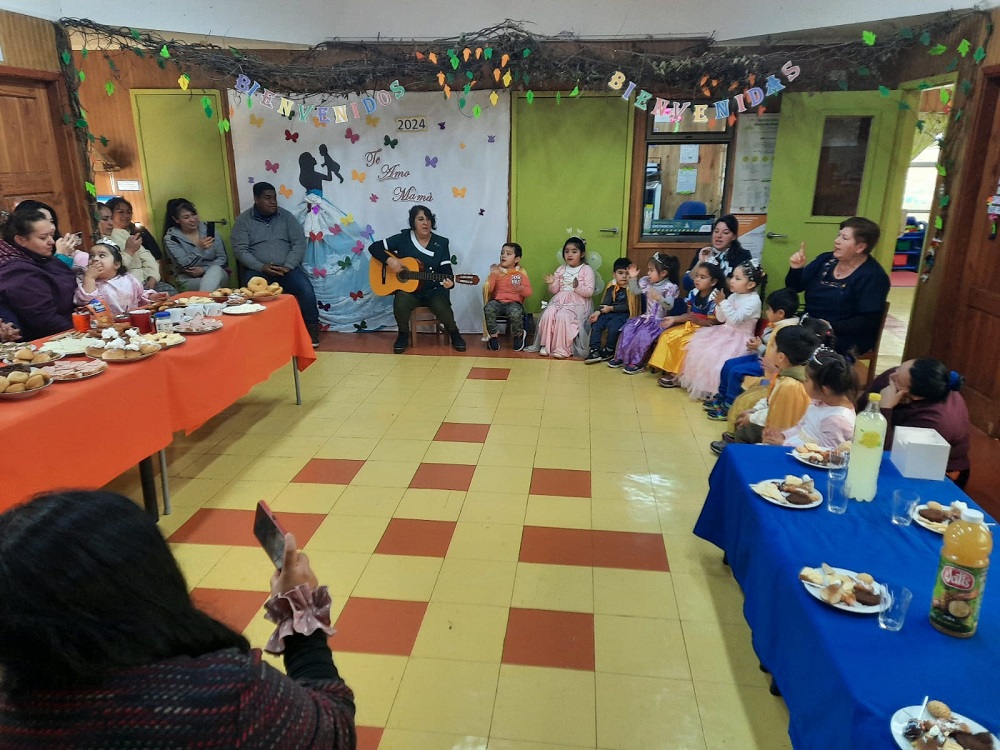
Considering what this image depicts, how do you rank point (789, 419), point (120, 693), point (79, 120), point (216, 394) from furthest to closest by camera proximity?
point (79, 120)
point (216, 394)
point (789, 419)
point (120, 693)

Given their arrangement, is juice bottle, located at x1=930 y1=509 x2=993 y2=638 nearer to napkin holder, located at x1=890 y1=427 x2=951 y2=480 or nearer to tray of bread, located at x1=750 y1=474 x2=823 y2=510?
tray of bread, located at x1=750 y1=474 x2=823 y2=510

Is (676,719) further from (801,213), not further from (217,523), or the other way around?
(801,213)

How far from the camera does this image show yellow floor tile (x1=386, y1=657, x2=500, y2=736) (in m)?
2.08

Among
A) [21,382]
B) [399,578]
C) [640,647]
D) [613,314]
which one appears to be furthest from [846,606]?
[613,314]

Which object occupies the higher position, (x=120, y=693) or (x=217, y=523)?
(x=120, y=693)

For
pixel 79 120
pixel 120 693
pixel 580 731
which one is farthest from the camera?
pixel 79 120

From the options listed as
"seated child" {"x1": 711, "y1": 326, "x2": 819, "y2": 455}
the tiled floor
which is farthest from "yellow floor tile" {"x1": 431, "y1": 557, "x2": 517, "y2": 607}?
"seated child" {"x1": 711, "y1": 326, "x2": 819, "y2": 455}

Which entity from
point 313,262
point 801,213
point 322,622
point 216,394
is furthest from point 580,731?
point 313,262

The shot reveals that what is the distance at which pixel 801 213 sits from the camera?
6.05 metres

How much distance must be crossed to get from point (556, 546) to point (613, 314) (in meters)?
3.30

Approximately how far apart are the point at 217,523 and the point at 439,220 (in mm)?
4227

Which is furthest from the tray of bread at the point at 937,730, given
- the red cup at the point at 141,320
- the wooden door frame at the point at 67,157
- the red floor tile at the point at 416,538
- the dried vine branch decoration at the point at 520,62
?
the wooden door frame at the point at 67,157

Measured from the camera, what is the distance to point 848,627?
1.53m

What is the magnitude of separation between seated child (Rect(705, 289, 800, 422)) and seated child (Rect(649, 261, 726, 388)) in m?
0.54
